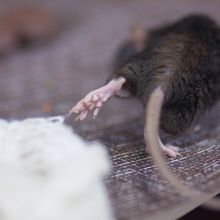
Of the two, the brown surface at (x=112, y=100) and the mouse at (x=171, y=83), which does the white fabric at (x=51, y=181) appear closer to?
the brown surface at (x=112, y=100)

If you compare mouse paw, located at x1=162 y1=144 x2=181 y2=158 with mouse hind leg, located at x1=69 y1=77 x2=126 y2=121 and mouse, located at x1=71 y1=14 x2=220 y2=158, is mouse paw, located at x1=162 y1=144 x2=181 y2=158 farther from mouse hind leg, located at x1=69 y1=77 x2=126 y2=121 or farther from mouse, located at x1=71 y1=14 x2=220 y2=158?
mouse hind leg, located at x1=69 y1=77 x2=126 y2=121

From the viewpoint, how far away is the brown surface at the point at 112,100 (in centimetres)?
74

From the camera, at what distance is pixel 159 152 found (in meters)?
0.77

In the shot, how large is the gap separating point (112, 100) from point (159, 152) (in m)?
0.45

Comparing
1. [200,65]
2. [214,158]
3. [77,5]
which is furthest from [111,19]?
[214,158]

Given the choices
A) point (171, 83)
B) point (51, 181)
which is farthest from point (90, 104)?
point (51, 181)

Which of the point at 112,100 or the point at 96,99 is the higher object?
the point at 96,99

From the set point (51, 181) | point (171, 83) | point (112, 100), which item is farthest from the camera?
point (112, 100)

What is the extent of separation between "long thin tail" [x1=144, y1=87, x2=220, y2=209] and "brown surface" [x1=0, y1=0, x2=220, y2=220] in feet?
0.04

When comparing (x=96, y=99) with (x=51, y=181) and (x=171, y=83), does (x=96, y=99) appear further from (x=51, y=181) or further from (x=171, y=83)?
(x=51, y=181)

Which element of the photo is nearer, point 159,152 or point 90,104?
point 159,152

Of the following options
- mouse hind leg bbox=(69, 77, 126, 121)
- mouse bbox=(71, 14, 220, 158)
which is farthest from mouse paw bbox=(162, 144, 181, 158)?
mouse hind leg bbox=(69, 77, 126, 121)

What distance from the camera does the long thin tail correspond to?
0.70 meters

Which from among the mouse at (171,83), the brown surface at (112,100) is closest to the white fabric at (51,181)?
the brown surface at (112,100)
